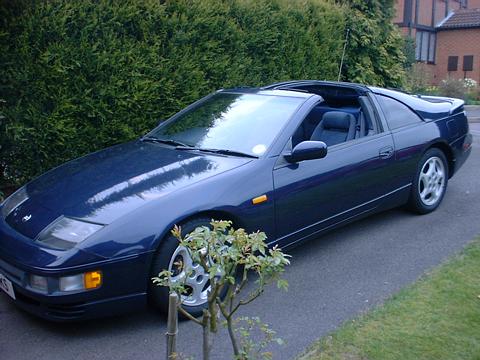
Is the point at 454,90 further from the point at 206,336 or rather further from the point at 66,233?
the point at 206,336

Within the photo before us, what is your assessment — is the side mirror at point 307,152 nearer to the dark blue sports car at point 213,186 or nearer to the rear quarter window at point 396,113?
the dark blue sports car at point 213,186

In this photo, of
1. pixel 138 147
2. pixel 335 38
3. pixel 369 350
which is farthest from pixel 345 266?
pixel 335 38

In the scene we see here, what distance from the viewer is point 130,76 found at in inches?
253

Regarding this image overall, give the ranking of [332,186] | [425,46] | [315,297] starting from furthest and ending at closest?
[425,46] → [332,186] → [315,297]

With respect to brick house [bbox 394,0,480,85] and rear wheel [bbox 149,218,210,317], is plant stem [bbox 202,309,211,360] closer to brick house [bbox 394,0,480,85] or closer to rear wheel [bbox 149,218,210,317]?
rear wheel [bbox 149,218,210,317]

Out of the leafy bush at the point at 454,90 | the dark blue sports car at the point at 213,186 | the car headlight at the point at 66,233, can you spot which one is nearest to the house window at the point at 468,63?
the leafy bush at the point at 454,90

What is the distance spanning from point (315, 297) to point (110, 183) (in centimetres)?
165

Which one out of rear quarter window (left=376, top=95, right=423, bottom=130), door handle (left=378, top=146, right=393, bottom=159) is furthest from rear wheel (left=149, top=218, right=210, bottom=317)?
rear quarter window (left=376, top=95, right=423, bottom=130)

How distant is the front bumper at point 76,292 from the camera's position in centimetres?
→ 316

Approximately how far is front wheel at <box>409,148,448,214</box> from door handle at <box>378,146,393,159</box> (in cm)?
55

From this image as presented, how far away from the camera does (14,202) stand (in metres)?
3.95

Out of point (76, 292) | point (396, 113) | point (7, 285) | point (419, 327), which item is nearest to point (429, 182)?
point (396, 113)

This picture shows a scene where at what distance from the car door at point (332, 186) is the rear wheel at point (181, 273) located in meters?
0.77

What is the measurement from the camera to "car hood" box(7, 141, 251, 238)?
3.49 m
